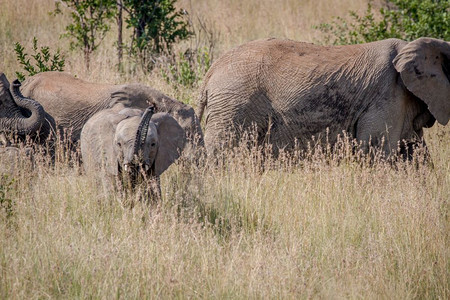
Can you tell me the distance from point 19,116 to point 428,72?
4.64 meters

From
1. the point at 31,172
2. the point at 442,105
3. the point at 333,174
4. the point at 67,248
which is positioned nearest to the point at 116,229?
the point at 67,248

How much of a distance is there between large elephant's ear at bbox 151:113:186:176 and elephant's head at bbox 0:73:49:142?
212 centimetres

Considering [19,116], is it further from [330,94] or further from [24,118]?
[330,94]

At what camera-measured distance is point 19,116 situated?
8602 mm

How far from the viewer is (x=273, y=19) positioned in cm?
1656

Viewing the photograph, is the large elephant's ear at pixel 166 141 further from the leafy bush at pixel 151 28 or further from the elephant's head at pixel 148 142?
the leafy bush at pixel 151 28

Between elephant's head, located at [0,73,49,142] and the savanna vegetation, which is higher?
elephant's head, located at [0,73,49,142]

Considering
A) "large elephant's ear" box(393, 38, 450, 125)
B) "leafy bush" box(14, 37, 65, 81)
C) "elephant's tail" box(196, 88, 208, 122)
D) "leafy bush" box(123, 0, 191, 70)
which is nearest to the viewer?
"large elephant's ear" box(393, 38, 450, 125)

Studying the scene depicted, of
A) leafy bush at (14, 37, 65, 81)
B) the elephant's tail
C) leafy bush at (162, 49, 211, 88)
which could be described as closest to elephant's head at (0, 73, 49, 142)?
Answer: leafy bush at (14, 37, 65, 81)

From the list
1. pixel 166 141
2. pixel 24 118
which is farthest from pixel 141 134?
pixel 24 118

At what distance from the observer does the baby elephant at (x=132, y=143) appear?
242 inches

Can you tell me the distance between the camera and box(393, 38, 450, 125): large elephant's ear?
830 cm

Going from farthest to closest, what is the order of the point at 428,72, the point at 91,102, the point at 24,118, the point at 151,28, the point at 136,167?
the point at 151,28 < the point at 91,102 < the point at 24,118 < the point at 428,72 < the point at 136,167

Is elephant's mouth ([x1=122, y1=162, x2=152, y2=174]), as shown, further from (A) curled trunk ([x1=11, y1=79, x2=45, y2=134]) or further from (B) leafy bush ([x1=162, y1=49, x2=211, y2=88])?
(B) leafy bush ([x1=162, y1=49, x2=211, y2=88])
